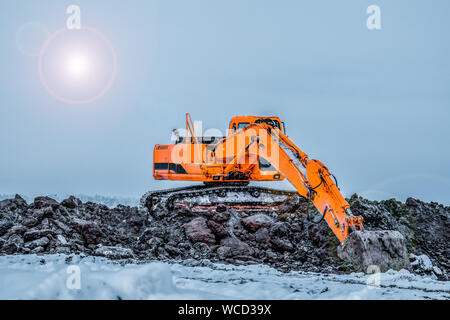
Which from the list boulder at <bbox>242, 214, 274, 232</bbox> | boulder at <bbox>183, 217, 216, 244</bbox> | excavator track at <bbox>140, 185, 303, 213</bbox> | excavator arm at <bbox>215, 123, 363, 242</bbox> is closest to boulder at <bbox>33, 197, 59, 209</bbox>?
boulder at <bbox>183, 217, 216, 244</bbox>

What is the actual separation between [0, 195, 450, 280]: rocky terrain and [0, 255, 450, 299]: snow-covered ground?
0.70 m

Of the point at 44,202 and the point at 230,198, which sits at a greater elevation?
the point at 230,198

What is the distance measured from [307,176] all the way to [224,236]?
7.36 ft

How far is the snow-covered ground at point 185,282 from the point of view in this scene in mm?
4863

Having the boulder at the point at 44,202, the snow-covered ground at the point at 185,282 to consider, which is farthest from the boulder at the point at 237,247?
the boulder at the point at 44,202

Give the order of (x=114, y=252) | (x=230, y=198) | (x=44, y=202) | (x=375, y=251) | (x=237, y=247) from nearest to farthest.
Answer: (x=375, y=251), (x=114, y=252), (x=237, y=247), (x=44, y=202), (x=230, y=198)

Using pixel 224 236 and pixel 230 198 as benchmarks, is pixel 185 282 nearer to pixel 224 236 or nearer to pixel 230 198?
pixel 224 236

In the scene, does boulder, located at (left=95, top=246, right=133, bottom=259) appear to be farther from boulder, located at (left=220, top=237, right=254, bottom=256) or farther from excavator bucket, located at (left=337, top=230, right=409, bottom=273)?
excavator bucket, located at (left=337, top=230, right=409, bottom=273)

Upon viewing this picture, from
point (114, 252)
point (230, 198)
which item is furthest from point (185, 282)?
point (230, 198)

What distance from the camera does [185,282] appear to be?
623cm

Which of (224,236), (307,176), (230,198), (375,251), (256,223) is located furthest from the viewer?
(230,198)

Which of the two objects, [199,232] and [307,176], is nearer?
[307,176]

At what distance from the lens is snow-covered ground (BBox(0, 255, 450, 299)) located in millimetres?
4863
